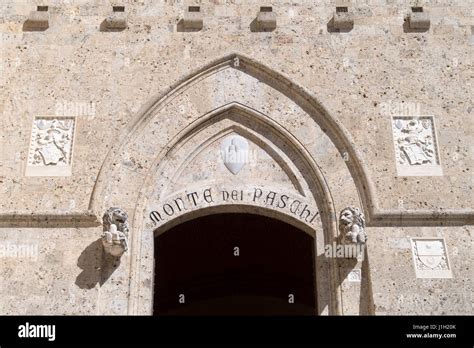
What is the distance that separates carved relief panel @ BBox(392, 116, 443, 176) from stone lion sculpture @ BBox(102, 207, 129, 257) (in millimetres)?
4119

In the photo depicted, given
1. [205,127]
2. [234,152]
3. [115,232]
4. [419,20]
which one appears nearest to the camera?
[115,232]

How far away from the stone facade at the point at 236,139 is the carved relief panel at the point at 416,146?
2cm

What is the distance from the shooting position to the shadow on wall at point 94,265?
11391 millimetres

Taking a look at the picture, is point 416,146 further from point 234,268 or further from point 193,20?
Answer: point 234,268

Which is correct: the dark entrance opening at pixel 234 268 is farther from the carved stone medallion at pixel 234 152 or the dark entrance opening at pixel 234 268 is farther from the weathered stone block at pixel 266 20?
the weathered stone block at pixel 266 20

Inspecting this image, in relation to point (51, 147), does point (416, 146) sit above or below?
below

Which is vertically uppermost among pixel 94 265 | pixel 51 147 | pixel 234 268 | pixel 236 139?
pixel 236 139

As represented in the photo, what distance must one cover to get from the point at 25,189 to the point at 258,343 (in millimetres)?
4375

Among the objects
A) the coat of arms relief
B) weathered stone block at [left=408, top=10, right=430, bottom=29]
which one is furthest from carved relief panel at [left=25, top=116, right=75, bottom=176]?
weathered stone block at [left=408, top=10, right=430, bottom=29]

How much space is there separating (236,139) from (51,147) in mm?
2817

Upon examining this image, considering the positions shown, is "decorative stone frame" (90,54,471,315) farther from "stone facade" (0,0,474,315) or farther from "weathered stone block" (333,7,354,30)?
"weathered stone block" (333,7,354,30)

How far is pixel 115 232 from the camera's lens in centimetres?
1123

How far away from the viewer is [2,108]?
1279cm

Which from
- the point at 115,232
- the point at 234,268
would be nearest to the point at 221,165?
the point at 115,232
